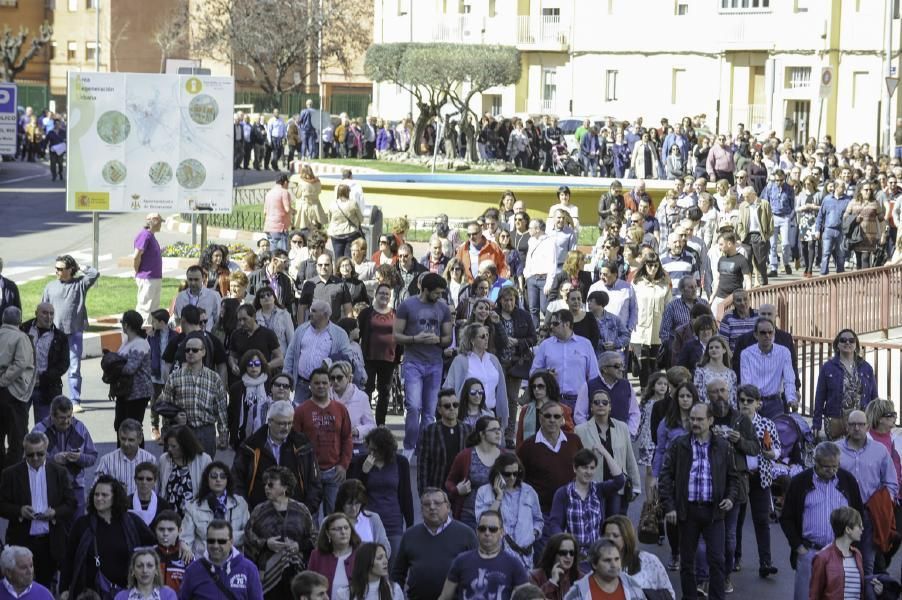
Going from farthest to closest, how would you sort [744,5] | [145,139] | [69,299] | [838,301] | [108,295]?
[744,5], [108,295], [145,139], [838,301], [69,299]

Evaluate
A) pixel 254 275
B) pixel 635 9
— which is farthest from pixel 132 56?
pixel 254 275

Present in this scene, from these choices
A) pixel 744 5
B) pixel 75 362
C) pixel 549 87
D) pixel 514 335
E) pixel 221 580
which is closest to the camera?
pixel 221 580

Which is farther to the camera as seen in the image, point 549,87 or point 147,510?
point 549,87

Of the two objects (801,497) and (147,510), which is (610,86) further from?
(147,510)

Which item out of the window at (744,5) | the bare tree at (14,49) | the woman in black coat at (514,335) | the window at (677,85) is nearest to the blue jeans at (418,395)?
the woman in black coat at (514,335)

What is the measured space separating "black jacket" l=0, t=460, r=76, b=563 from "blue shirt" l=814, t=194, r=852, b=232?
59.5 feet

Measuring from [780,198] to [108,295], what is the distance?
1062cm

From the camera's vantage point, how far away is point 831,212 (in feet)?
92.3

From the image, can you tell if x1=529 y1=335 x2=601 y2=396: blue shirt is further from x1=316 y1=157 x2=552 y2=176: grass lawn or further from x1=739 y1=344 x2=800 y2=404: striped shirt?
x1=316 y1=157 x2=552 y2=176: grass lawn

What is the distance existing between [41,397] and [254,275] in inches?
137

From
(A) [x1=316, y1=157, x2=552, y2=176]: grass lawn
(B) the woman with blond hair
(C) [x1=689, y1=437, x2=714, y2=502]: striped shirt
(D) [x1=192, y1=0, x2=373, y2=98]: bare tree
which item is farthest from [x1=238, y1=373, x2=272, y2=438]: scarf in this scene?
(D) [x1=192, y1=0, x2=373, y2=98]: bare tree

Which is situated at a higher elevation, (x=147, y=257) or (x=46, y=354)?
(x=147, y=257)

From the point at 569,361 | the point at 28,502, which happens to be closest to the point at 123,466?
the point at 28,502

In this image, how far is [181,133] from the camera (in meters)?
24.1
